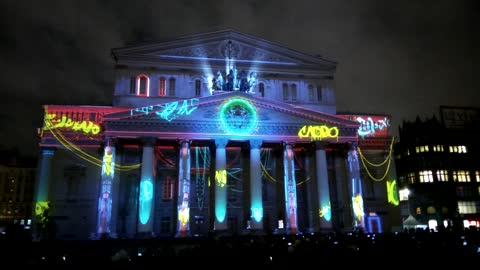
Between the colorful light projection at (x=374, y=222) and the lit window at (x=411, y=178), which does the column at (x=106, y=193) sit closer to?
the colorful light projection at (x=374, y=222)

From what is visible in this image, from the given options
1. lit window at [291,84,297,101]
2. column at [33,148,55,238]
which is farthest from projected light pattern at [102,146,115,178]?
lit window at [291,84,297,101]

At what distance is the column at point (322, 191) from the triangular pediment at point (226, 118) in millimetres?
2135

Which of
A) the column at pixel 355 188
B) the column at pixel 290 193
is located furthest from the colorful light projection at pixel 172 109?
the column at pixel 355 188

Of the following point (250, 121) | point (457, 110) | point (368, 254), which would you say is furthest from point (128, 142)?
point (457, 110)

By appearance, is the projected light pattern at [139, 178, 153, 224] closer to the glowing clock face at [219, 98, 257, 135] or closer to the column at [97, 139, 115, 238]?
the column at [97, 139, 115, 238]

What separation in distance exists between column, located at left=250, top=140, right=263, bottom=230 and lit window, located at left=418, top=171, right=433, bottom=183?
47.0 meters

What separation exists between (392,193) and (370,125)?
7.89 metres

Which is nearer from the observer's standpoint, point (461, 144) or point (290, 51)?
point (290, 51)

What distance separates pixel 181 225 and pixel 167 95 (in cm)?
1559

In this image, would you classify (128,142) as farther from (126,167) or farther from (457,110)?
(457,110)

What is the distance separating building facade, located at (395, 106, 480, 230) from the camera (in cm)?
6706

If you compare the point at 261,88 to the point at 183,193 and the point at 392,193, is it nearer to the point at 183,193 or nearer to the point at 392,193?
the point at 183,193

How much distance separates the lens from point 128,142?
3706 centimetres

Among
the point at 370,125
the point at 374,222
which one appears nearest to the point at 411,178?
the point at 370,125
